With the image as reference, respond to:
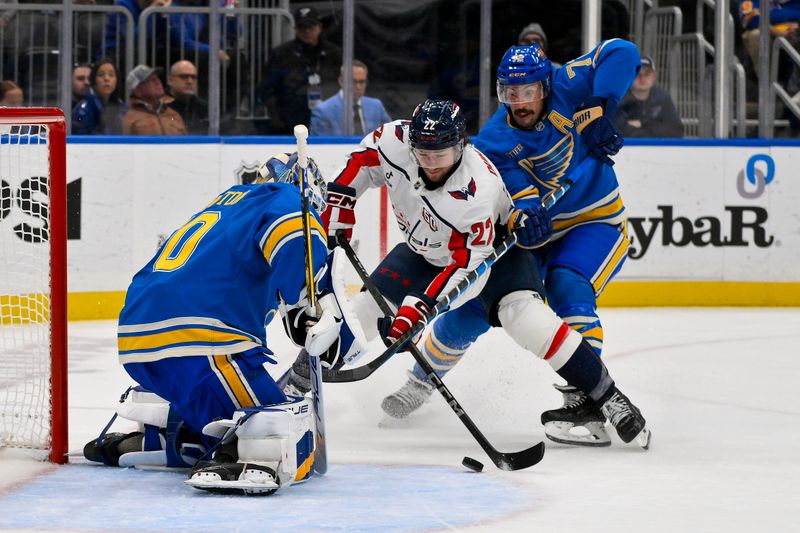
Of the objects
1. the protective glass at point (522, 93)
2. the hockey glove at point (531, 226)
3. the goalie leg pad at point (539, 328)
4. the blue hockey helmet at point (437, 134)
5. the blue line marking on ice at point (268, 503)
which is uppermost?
the protective glass at point (522, 93)

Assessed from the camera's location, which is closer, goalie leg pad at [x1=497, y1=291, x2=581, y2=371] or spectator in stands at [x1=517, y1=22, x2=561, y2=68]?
goalie leg pad at [x1=497, y1=291, x2=581, y2=371]

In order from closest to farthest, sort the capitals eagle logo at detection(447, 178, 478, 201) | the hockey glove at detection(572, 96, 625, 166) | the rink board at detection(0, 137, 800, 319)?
1. the capitals eagle logo at detection(447, 178, 478, 201)
2. the hockey glove at detection(572, 96, 625, 166)
3. the rink board at detection(0, 137, 800, 319)

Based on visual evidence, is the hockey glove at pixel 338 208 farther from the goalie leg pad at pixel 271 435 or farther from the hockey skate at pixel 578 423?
the goalie leg pad at pixel 271 435

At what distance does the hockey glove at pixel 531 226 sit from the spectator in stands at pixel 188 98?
2.92 metres

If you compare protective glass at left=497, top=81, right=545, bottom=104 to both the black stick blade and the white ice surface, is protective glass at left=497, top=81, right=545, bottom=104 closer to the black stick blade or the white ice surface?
the white ice surface

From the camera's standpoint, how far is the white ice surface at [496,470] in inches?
105

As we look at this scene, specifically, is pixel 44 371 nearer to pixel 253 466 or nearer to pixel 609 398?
pixel 253 466

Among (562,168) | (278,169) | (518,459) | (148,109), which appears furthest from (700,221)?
(278,169)

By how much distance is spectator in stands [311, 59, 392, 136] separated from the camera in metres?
6.43

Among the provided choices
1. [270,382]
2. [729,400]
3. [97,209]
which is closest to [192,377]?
[270,382]

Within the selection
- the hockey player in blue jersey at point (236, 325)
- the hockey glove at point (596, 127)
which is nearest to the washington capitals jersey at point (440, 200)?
the hockey glove at point (596, 127)

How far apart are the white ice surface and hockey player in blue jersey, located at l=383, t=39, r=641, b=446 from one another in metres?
0.29

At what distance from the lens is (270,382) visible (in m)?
2.96

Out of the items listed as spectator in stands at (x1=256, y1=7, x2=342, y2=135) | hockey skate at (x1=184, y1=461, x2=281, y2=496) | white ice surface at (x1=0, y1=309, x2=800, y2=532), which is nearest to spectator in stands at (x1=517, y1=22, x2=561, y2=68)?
spectator in stands at (x1=256, y1=7, x2=342, y2=135)
